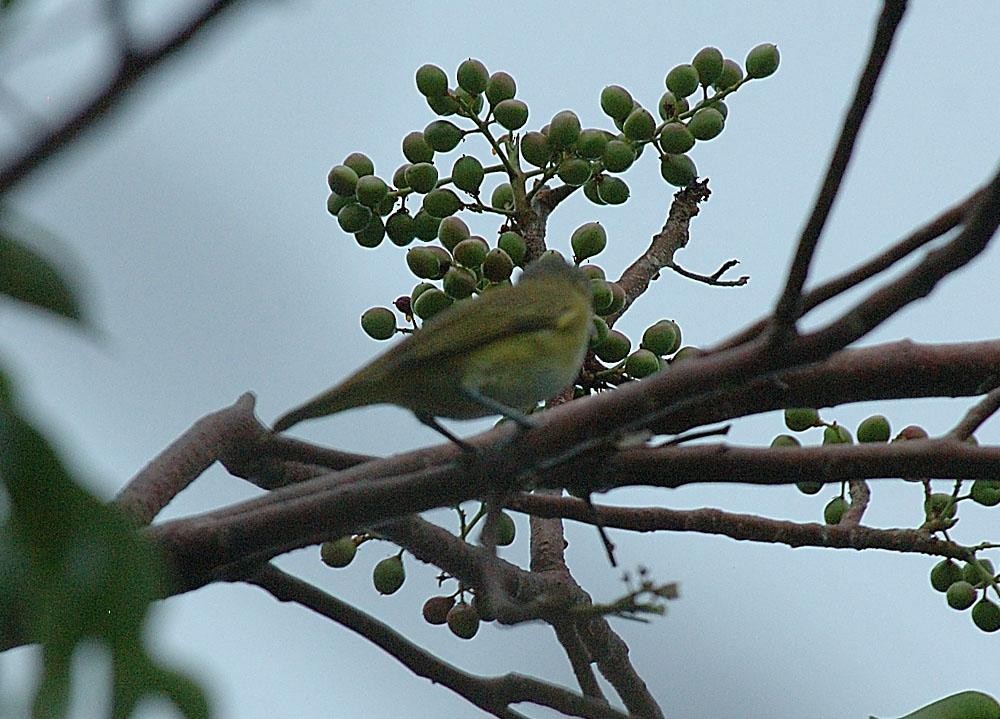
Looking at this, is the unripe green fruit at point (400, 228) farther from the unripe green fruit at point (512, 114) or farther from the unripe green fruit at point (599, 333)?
the unripe green fruit at point (599, 333)

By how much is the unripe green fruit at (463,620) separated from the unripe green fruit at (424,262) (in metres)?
0.52

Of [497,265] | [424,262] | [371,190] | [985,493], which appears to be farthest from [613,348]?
[985,493]

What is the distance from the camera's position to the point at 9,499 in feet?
1.93


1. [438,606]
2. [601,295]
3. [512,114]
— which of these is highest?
[512,114]

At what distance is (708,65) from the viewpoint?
206cm

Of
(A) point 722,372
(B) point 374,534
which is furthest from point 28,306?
(B) point 374,534

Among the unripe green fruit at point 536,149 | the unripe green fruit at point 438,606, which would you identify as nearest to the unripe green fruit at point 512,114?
the unripe green fruit at point 536,149

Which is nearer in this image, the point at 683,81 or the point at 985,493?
the point at 985,493

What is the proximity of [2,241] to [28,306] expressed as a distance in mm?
31

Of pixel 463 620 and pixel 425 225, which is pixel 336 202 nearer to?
pixel 425 225

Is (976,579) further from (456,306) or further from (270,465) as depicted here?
(270,465)

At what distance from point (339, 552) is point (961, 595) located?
902 millimetres

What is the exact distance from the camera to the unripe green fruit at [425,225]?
198cm

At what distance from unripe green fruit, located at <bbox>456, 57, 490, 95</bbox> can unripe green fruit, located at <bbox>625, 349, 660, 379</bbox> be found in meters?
0.54
